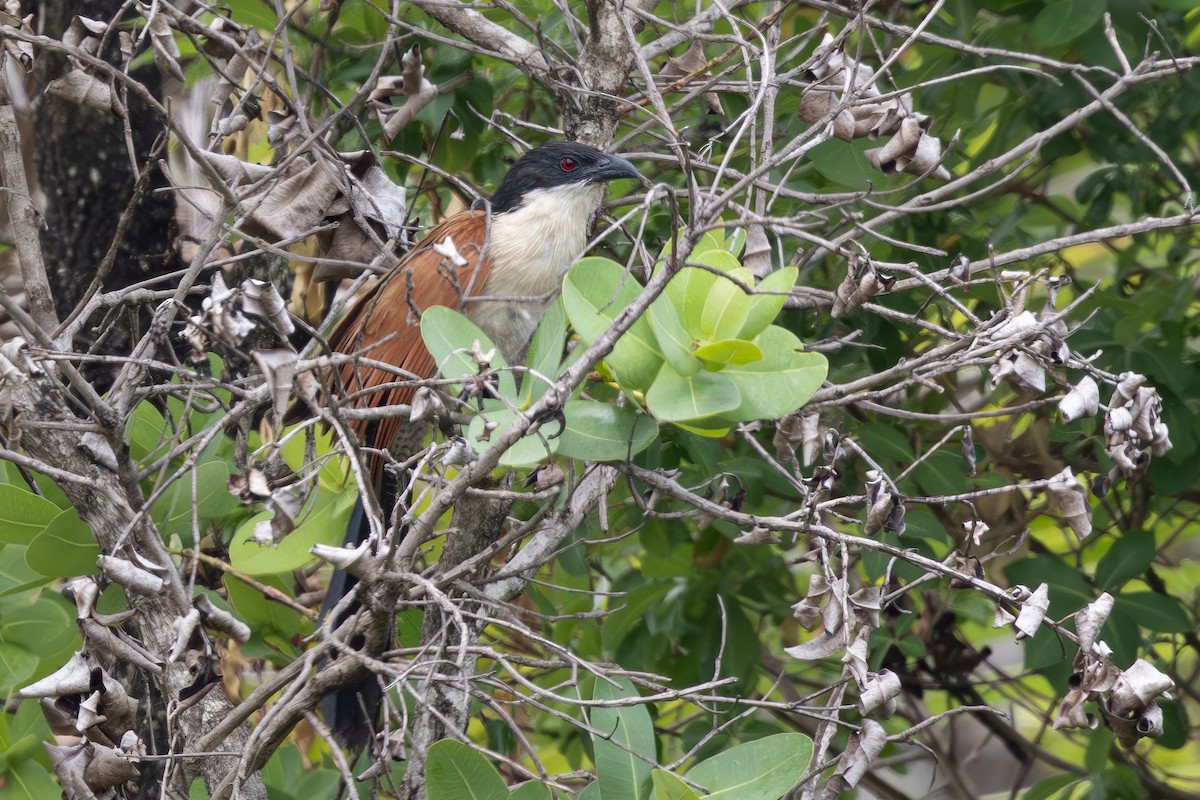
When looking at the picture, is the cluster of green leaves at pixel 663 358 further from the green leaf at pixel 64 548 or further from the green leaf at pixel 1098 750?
the green leaf at pixel 1098 750

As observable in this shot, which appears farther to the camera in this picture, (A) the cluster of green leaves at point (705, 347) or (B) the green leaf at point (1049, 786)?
(B) the green leaf at point (1049, 786)

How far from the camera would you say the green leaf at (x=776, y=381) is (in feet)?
4.81

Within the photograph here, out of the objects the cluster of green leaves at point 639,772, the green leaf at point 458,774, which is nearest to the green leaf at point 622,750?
the cluster of green leaves at point 639,772

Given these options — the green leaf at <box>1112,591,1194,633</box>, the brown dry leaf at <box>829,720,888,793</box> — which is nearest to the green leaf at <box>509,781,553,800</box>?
the brown dry leaf at <box>829,720,888,793</box>

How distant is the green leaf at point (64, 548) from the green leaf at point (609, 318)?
2.77ft

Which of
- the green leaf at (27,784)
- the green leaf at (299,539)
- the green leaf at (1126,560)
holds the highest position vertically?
the green leaf at (299,539)

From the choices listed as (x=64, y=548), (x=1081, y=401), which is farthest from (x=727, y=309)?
(x=64, y=548)

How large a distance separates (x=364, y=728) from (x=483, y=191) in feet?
4.68

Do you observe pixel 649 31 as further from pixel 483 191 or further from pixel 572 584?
pixel 572 584

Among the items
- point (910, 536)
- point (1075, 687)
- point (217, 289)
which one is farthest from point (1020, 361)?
point (217, 289)

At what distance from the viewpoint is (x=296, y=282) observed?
9.32 ft

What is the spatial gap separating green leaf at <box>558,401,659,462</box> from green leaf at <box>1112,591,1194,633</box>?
4.87 ft

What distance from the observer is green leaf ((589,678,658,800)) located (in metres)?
1.54

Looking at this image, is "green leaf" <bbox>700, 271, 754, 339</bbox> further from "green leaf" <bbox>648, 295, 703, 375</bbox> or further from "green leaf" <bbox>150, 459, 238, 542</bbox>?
"green leaf" <bbox>150, 459, 238, 542</bbox>
